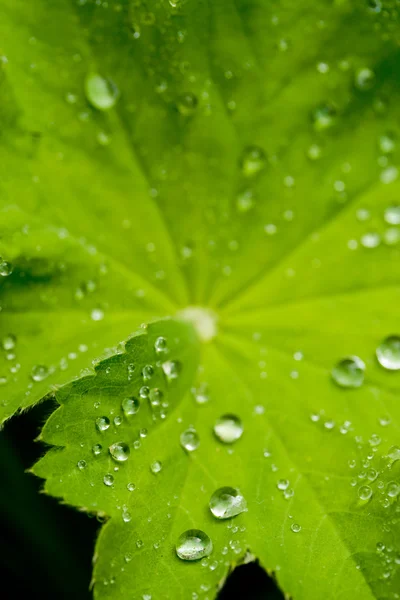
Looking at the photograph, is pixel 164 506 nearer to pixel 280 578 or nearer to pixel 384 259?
pixel 280 578

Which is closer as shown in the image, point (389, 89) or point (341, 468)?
point (341, 468)

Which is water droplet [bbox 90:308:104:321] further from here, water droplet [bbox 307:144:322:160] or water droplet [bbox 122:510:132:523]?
water droplet [bbox 307:144:322:160]

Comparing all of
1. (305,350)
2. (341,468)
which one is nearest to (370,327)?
(305,350)

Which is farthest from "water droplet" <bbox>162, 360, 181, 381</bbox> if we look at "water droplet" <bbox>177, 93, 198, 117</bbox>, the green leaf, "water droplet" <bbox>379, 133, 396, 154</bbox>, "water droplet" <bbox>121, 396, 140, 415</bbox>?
"water droplet" <bbox>379, 133, 396, 154</bbox>

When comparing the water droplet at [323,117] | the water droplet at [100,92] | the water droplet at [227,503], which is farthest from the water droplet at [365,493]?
the water droplet at [100,92]

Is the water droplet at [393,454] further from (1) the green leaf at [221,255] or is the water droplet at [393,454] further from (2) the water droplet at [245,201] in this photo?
(2) the water droplet at [245,201]

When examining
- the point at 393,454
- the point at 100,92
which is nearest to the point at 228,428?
the point at 393,454
